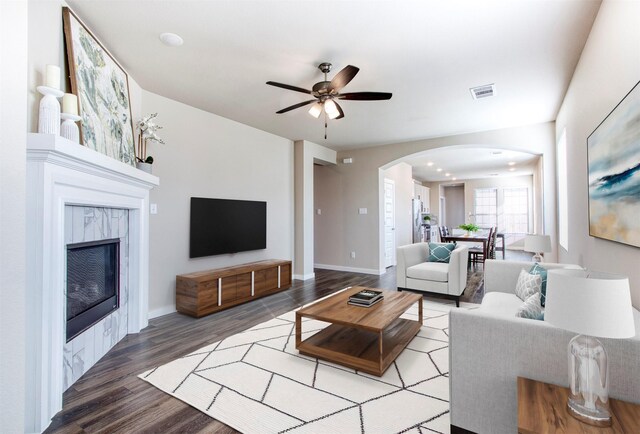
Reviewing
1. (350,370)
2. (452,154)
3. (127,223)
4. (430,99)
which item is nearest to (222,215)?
(127,223)

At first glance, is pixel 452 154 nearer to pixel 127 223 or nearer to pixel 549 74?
pixel 549 74

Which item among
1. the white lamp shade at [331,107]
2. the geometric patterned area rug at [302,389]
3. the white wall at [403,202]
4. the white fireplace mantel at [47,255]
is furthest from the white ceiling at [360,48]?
the white wall at [403,202]

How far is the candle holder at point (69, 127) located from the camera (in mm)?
2064

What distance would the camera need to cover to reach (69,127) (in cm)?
208

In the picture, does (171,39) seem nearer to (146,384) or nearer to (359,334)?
(146,384)

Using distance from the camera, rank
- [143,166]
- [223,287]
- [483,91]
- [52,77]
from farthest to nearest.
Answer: [223,287] → [483,91] → [143,166] → [52,77]

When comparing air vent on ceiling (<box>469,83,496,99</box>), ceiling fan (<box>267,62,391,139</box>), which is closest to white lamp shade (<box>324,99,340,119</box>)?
ceiling fan (<box>267,62,391,139</box>)

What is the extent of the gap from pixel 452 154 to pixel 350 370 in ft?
20.9

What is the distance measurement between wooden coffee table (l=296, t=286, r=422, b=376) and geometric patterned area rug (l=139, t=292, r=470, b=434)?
0.08 meters

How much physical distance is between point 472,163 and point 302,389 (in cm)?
833

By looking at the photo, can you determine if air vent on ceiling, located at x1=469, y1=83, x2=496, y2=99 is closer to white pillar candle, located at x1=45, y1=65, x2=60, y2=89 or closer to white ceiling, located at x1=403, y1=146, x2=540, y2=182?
white ceiling, located at x1=403, y1=146, x2=540, y2=182

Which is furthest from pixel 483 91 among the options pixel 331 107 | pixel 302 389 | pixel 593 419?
pixel 302 389

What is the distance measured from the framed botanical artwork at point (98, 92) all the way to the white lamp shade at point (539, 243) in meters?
4.61

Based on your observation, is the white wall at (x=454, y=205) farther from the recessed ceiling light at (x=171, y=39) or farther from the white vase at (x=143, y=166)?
the recessed ceiling light at (x=171, y=39)
